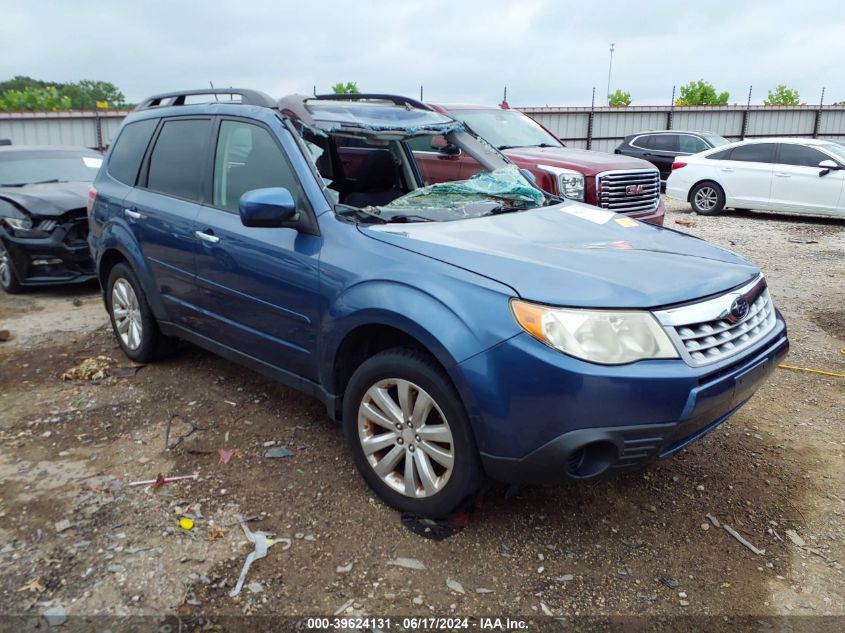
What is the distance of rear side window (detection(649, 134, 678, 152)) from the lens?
54.2ft

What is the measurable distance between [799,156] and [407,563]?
11.7 metres

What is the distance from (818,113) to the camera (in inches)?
997

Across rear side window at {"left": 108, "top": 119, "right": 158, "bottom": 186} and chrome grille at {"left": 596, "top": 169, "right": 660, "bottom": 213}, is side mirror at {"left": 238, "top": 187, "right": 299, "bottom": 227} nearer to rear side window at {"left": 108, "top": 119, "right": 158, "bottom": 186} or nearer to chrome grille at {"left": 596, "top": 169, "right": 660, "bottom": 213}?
rear side window at {"left": 108, "top": 119, "right": 158, "bottom": 186}

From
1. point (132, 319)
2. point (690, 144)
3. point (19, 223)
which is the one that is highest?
point (690, 144)

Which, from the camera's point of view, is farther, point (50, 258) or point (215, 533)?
point (50, 258)

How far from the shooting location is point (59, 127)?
17891 millimetres

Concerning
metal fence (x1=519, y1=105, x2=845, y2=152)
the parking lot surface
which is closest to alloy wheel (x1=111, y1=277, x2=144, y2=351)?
the parking lot surface

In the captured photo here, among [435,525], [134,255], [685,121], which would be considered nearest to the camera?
[435,525]

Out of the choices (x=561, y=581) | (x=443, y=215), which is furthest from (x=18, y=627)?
(x=443, y=215)

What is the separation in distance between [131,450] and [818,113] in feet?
93.1

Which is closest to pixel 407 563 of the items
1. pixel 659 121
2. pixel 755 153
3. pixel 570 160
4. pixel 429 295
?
pixel 429 295

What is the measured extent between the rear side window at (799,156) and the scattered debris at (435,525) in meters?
11.2

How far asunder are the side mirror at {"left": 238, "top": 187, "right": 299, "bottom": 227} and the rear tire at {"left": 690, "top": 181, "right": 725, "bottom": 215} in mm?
11470

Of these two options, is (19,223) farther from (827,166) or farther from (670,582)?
(827,166)
